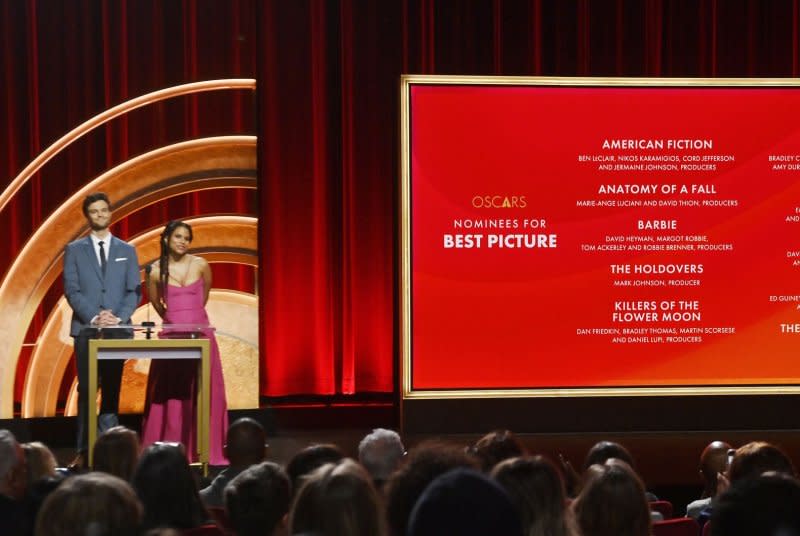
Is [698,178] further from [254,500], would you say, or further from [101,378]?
[254,500]

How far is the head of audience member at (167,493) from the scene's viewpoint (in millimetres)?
2586

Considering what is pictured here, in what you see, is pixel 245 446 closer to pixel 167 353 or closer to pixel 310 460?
pixel 310 460

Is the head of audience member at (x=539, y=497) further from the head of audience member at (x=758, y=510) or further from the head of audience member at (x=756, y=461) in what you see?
the head of audience member at (x=756, y=461)

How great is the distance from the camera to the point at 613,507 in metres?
2.30

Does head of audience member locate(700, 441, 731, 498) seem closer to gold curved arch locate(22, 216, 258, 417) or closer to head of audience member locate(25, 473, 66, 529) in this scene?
head of audience member locate(25, 473, 66, 529)

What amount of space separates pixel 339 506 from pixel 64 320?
5845 millimetres

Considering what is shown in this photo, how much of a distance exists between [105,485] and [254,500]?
56cm

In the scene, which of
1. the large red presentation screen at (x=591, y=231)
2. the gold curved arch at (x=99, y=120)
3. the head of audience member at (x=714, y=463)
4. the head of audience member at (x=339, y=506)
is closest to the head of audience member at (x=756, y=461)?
the head of audience member at (x=714, y=463)

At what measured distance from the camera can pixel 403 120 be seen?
7125mm

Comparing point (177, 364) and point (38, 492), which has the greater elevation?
point (177, 364)

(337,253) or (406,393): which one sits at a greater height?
(337,253)

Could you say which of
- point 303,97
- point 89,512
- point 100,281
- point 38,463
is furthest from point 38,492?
point 303,97

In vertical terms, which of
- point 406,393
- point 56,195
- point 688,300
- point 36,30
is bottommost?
point 406,393

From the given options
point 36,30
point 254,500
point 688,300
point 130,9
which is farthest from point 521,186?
point 254,500
